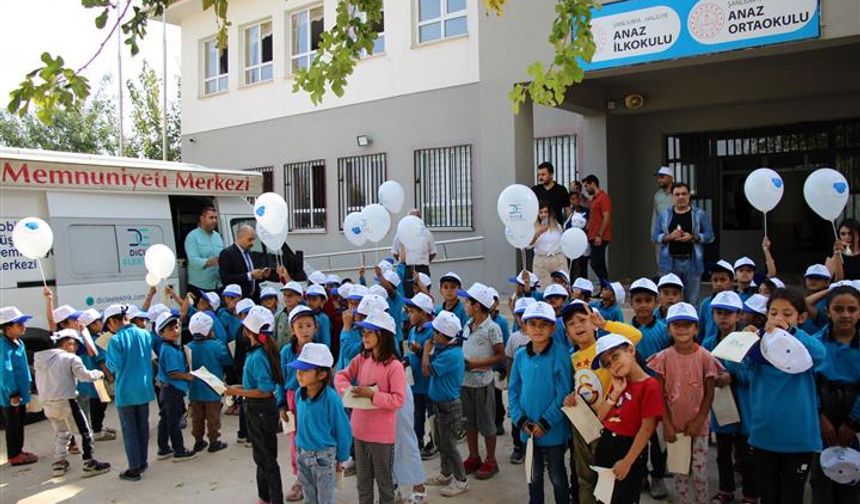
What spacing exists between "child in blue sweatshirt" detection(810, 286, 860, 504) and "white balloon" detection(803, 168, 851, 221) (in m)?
2.50

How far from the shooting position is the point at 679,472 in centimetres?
403

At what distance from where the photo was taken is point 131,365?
5.69 meters

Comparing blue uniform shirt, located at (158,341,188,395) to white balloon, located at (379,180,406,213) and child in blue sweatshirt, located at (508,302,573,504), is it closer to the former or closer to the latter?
child in blue sweatshirt, located at (508,302,573,504)

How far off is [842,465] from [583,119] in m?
8.93

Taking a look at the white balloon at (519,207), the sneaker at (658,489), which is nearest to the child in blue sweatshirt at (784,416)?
the sneaker at (658,489)

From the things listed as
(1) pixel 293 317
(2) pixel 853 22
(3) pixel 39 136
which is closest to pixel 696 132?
(2) pixel 853 22

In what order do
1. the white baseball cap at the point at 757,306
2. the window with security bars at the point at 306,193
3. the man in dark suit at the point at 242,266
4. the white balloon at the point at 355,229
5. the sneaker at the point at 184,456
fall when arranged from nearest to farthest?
the white baseball cap at the point at 757,306 → the sneaker at the point at 184,456 → the man in dark suit at the point at 242,266 → the white balloon at the point at 355,229 → the window with security bars at the point at 306,193

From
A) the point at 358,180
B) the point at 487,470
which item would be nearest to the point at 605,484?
the point at 487,470

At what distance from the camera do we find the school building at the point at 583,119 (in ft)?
29.2

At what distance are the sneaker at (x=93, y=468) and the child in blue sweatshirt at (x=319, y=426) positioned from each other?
97.6 inches

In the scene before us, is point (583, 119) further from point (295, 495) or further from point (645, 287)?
point (295, 495)

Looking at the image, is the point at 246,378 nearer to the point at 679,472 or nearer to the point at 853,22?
the point at 679,472

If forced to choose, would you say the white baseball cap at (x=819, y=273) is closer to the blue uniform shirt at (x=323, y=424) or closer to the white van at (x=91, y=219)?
the blue uniform shirt at (x=323, y=424)

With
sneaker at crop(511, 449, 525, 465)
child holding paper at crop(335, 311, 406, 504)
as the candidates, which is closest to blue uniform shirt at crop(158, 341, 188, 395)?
child holding paper at crop(335, 311, 406, 504)
